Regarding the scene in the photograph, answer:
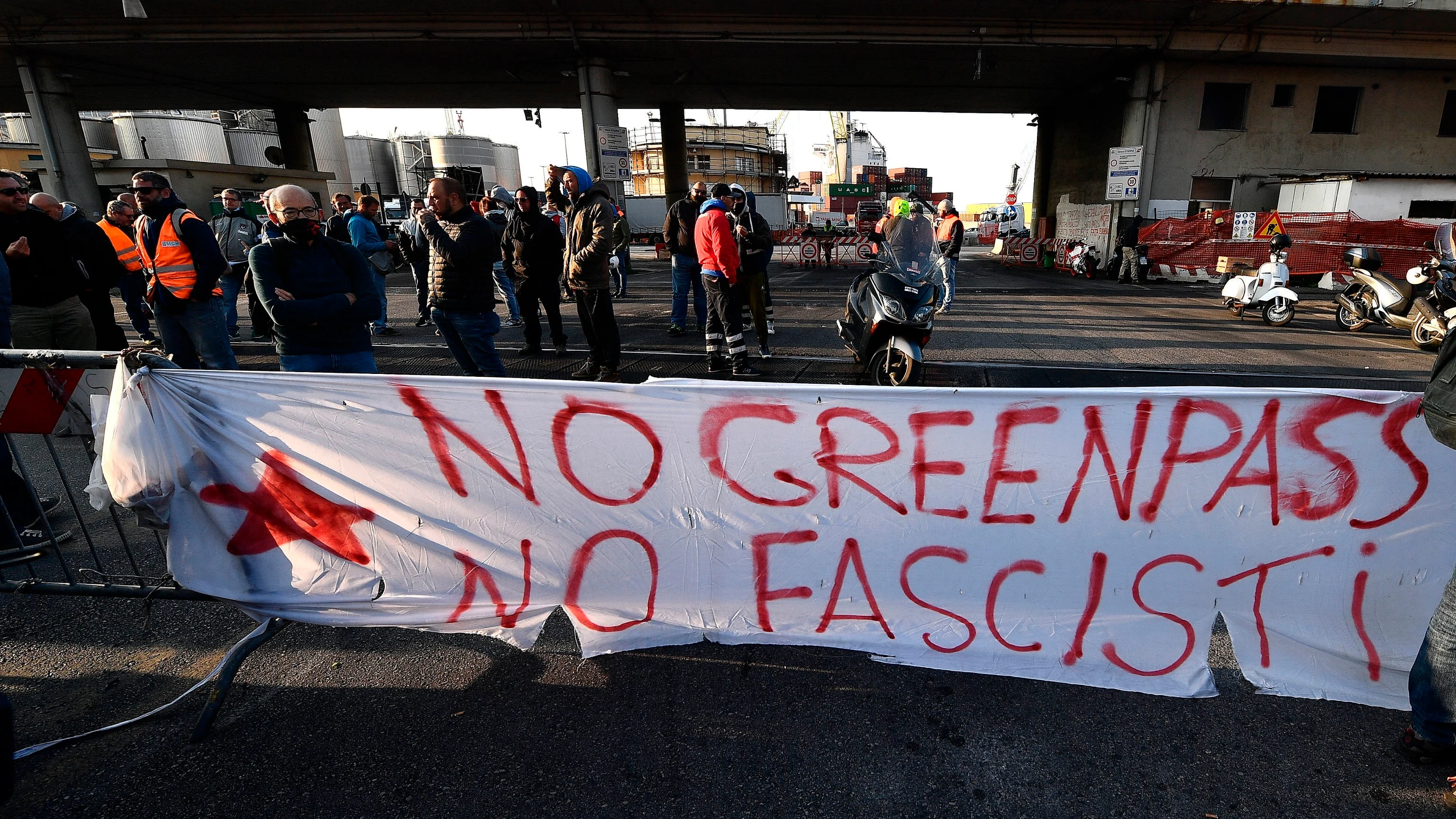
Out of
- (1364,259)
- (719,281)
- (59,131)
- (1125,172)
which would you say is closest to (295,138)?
(59,131)

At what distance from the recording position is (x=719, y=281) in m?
6.23

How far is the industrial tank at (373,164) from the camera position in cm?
4719

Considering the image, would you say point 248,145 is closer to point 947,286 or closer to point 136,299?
point 136,299

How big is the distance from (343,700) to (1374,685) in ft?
11.9

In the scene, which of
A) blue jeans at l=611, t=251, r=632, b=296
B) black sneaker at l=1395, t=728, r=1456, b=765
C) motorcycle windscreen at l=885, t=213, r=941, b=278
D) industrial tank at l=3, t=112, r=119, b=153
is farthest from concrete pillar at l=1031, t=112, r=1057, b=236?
industrial tank at l=3, t=112, r=119, b=153

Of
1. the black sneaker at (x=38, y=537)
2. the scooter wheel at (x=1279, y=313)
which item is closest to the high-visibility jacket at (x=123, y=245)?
the black sneaker at (x=38, y=537)

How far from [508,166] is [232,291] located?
2004 inches

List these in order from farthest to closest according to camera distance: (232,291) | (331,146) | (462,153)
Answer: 1. (462,153)
2. (331,146)
3. (232,291)

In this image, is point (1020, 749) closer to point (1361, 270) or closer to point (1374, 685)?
point (1374, 685)

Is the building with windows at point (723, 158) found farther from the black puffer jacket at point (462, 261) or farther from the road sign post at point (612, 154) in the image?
the black puffer jacket at point (462, 261)

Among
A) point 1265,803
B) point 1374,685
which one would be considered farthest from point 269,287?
point 1374,685

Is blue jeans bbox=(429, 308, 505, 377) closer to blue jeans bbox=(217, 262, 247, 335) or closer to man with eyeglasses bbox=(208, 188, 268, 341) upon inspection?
blue jeans bbox=(217, 262, 247, 335)

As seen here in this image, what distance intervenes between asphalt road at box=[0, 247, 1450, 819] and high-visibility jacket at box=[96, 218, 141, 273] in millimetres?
5587

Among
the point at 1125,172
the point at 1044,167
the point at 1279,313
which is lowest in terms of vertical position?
the point at 1279,313
